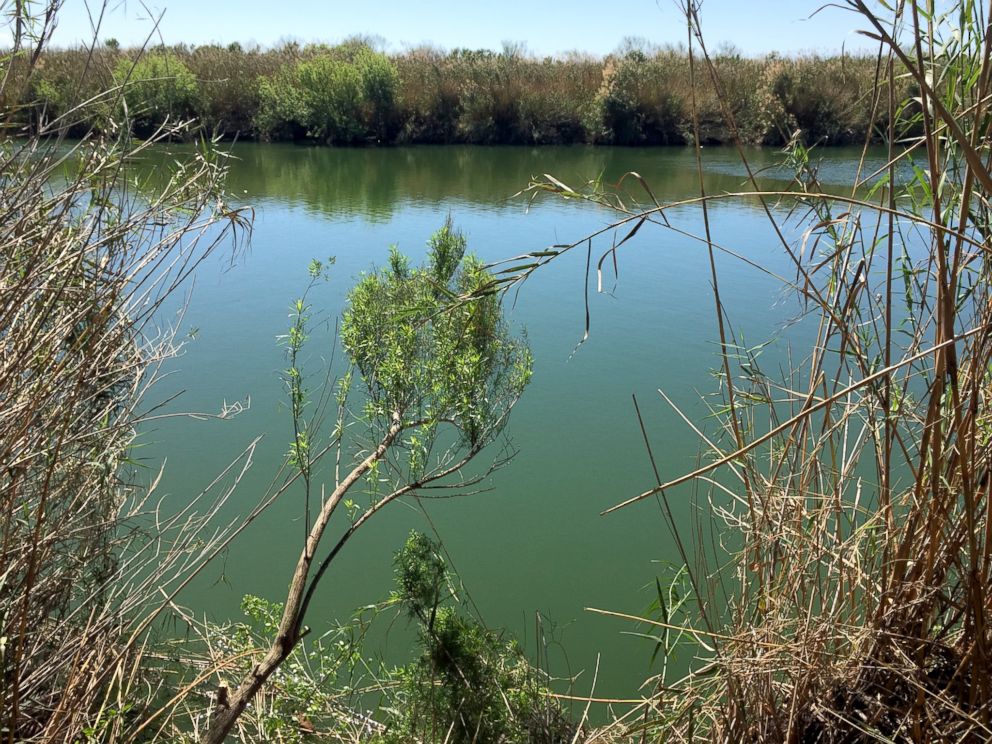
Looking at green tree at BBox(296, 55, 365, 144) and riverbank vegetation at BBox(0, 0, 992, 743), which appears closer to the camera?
riverbank vegetation at BBox(0, 0, 992, 743)

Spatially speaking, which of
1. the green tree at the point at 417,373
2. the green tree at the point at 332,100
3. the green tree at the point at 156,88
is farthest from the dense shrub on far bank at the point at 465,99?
the green tree at the point at 417,373

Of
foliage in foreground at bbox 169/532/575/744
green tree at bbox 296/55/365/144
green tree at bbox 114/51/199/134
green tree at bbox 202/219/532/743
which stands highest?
green tree at bbox 296/55/365/144

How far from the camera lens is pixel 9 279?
56.5 inches

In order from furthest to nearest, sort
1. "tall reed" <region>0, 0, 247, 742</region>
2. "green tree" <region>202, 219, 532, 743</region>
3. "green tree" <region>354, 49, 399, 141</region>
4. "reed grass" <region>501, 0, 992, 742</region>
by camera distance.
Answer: "green tree" <region>354, 49, 399, 141</region> → "green tree" <region>202, 219, 532, 743</region> → "tall reed" <region>0, 0, 247, 742</region> → "reed grass" <region>501, 0, 992, 742</region>

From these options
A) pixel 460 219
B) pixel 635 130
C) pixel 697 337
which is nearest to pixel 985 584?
pixel 697 337

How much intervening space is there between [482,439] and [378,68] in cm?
1357

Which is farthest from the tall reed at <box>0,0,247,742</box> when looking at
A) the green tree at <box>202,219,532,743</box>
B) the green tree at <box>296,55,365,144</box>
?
the green tree at <box>296,55,365,144</box>

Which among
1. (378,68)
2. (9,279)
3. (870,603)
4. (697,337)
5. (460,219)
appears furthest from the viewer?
(378,68)

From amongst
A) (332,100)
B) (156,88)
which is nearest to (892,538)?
(156,88)

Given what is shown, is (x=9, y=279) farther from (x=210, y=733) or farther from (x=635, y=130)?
(x=635, y=130)

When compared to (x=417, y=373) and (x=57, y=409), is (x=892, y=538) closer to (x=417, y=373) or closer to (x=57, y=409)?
(x=57, y=409)

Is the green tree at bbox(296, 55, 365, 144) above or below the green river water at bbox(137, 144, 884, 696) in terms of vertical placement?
above

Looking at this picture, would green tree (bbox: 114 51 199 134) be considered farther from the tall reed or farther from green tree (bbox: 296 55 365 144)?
green tree (bbox: 296 55 365 144)

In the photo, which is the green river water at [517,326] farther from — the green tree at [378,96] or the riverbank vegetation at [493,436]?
the green tree at [378,96]
